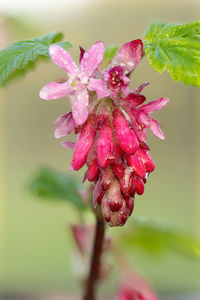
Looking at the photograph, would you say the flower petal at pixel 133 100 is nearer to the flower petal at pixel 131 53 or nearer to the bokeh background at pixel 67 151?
the flower petal at pixel 131 53

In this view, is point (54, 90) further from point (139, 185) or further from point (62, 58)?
point (139, 185)

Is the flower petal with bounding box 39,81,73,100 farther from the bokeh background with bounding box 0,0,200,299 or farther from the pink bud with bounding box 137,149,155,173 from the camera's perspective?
the bokeh background with bounding box 0,0,200,299

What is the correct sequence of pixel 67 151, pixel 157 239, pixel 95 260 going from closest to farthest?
1. pixel 95 260
2. pixel 157 239
3. pixel 67 151

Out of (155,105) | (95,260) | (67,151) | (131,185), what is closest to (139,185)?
(131,185)

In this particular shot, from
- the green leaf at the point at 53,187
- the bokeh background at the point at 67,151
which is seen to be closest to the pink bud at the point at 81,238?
the green leaf at the point at 53,187

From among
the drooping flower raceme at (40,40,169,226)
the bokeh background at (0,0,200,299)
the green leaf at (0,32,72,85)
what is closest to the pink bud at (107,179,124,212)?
the drooping flower raceme at (40,40,169,226)

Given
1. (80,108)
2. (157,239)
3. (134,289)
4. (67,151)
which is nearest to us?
(80,108)

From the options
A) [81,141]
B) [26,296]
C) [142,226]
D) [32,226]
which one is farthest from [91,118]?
[32,226]
